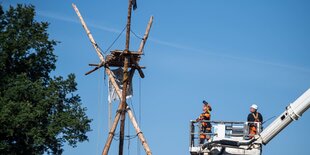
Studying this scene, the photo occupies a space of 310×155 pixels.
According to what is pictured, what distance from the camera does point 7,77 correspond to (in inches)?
1447

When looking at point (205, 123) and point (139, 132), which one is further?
point (139, 132)

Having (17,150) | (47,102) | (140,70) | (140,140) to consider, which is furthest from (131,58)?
(17,150)

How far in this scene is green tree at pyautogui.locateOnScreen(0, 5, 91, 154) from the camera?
3506cm

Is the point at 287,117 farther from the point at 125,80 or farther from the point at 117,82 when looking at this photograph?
the point at 117,82

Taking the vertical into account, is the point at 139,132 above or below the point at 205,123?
above

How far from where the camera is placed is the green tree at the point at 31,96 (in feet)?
115

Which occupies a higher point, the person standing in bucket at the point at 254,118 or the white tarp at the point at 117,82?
the white tarp at the point at 117,82

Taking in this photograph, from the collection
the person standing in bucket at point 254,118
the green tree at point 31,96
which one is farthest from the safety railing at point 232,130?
the green tree at point 31,96

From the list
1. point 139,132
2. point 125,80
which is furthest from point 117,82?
point 139,132

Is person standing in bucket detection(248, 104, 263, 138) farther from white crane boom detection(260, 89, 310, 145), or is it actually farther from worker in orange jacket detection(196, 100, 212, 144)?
worker in orange jacket detection(196, 100, 212, 144)

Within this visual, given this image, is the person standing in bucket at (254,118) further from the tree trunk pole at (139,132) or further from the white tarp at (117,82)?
the white tarp at (117,82)

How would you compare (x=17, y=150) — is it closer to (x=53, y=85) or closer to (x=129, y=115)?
(x=53, y=85)

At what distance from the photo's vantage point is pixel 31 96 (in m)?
36.2

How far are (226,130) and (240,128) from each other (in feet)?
2.01
